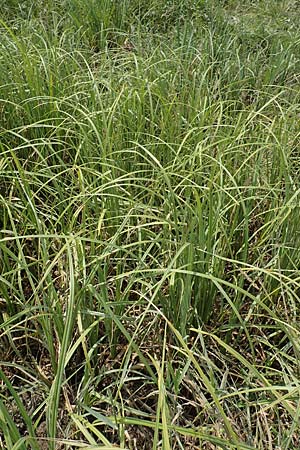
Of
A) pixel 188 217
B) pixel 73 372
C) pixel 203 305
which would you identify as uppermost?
pixel 188 217

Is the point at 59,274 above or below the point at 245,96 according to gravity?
below

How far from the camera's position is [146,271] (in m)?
1.13

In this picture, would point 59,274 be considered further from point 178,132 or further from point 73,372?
point 178,132

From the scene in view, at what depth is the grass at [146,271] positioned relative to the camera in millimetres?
949

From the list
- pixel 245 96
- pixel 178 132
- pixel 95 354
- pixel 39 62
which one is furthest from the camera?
pixel 245 96

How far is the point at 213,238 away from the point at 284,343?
0.29 m

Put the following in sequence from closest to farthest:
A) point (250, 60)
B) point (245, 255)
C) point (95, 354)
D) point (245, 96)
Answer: point (95, 354)
point (245, 255)
point (245, 96)
point (250, 60)

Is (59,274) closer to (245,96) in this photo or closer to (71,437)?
(71,437)

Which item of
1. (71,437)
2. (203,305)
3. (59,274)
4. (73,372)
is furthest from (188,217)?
(71,437)

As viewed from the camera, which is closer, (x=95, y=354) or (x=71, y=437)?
(x=71, y=437)

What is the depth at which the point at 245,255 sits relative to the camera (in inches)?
47.4

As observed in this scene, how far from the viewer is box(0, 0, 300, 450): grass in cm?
95

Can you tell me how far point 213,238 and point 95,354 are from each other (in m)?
0.38

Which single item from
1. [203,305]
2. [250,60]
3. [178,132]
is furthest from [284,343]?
[250,60]
